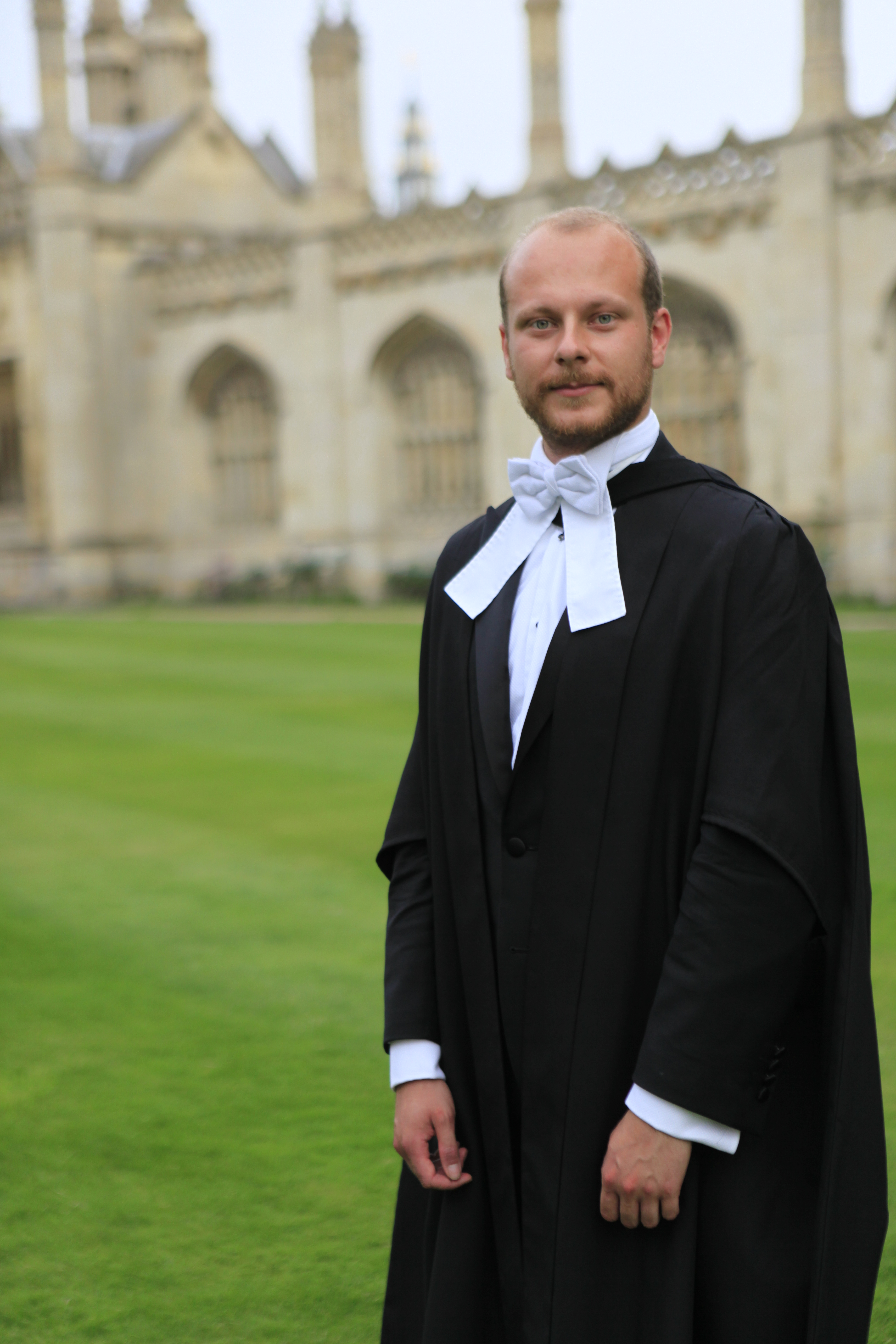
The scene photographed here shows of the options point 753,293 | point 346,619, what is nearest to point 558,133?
point 753,293

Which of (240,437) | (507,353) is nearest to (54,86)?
(240,437)

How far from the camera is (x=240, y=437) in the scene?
93.7ft

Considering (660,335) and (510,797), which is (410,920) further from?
(660,335)

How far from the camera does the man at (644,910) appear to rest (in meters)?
1.68

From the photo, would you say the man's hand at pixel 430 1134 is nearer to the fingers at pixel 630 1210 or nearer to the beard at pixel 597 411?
the fingers at pixel 630 1210

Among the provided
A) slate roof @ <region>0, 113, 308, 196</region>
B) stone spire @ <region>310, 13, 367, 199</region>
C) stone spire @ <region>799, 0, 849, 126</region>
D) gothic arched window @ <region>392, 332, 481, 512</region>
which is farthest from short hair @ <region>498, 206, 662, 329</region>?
slate roof @ <region>0, 113, 308, 196</region>

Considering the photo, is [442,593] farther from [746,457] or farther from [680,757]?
[746,457]

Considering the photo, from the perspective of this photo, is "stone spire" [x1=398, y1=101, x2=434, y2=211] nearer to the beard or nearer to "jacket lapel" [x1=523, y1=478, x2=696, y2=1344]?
the beard

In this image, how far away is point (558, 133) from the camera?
21.2 meters

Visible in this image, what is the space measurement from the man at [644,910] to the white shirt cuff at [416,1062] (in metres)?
0.04

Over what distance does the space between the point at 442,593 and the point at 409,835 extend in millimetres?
361

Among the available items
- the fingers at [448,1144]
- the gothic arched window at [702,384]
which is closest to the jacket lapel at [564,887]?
the fingers at [448,1144]

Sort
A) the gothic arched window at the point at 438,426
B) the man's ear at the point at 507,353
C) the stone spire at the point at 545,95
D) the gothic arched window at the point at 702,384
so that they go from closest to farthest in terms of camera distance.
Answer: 1. the man's ear at the point at 507,353
2. the gothic arched window at the point at 702,384
3. the stone spire at the point at 545,95
4. the gothic arched window at the point at 438,426

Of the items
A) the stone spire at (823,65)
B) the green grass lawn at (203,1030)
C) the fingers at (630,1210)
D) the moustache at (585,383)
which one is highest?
the stone spire at (823,65)
